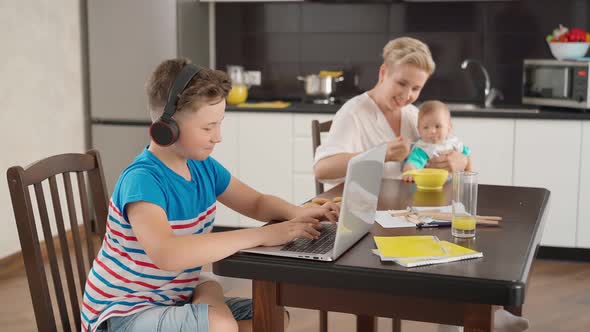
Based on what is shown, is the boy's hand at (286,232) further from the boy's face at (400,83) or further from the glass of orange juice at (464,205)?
the boy's face at (400,83)

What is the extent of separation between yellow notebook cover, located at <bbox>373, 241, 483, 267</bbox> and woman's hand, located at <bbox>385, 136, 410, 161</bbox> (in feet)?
2.81

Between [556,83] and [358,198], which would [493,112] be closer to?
[556,83]

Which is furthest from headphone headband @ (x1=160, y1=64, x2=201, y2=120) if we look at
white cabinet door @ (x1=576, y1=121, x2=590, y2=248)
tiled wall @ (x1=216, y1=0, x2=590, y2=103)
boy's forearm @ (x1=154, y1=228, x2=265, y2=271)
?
tiled wall @ (x1=216, y1=0, x2=590, y2=103)

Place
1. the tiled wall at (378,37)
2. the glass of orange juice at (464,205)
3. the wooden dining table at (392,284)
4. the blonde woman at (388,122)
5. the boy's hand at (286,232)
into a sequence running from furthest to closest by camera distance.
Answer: the tiled wall at (378,37), the blonde woman at (388,122), the glass of orange juice at (464,205), the boy's hand at (286,232), the wooden dining table at (392,284)

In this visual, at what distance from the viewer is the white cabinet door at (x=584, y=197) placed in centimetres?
422

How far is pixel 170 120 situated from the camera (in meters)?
1.76

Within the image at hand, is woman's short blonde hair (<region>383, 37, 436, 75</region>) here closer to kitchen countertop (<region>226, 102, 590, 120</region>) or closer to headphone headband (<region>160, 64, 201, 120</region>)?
headphone headband (<region>160, 64, 201, 120</region>)

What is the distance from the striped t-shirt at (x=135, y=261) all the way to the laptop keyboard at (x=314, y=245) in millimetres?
283

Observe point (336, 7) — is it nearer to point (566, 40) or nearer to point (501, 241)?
point (566, 40)

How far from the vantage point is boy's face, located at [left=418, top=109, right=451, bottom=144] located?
2801 mm

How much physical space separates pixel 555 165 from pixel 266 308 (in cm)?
300

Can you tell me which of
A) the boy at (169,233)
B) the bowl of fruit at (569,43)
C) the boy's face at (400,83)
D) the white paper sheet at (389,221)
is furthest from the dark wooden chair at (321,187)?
the bowl of fruit at (569,43)

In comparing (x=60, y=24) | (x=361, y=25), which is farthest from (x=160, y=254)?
(x=361, y=25)

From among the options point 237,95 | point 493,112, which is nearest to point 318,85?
point 237,95
